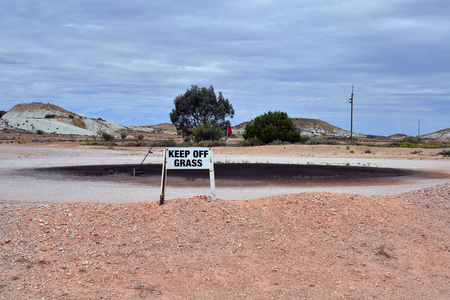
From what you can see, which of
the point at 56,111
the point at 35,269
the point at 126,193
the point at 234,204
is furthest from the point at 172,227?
the point at 56,111

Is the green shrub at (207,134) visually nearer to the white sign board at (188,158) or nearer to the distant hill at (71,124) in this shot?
the distant hill at (71,124)

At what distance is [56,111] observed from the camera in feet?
490

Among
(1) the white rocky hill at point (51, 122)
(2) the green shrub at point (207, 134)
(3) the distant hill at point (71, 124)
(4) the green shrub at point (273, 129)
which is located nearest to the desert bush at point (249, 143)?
(4) the green shrub at point (273, 129)

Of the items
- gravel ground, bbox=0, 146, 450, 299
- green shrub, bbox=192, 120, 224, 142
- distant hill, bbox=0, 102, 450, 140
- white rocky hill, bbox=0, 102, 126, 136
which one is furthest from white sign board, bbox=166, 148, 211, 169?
white rocky hill, bbox=0, 102, 126, 136

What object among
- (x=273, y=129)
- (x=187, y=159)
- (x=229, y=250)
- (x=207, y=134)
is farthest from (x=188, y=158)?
(x=207, y=134)

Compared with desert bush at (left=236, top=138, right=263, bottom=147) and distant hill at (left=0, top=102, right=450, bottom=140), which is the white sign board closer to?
desert bush at (left=236, top=138, right=263, bottom=147)

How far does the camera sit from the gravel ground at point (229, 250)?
6.25 metres

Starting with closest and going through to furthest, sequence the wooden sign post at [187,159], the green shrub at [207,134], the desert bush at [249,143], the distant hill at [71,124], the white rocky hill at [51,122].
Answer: the wooden sign post at [187,159], the desert bush at [249,143], the green shrub at [207,134], the white rocky hill at [51,122], the distant hill at [71,124]

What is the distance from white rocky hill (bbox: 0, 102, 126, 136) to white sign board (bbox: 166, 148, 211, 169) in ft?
328

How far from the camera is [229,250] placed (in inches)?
285

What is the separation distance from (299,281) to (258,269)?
0.63 meters

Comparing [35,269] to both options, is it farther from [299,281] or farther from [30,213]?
[299,281]

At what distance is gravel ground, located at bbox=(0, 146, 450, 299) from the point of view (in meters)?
6.25

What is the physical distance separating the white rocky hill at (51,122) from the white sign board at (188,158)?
9986 centimetres
